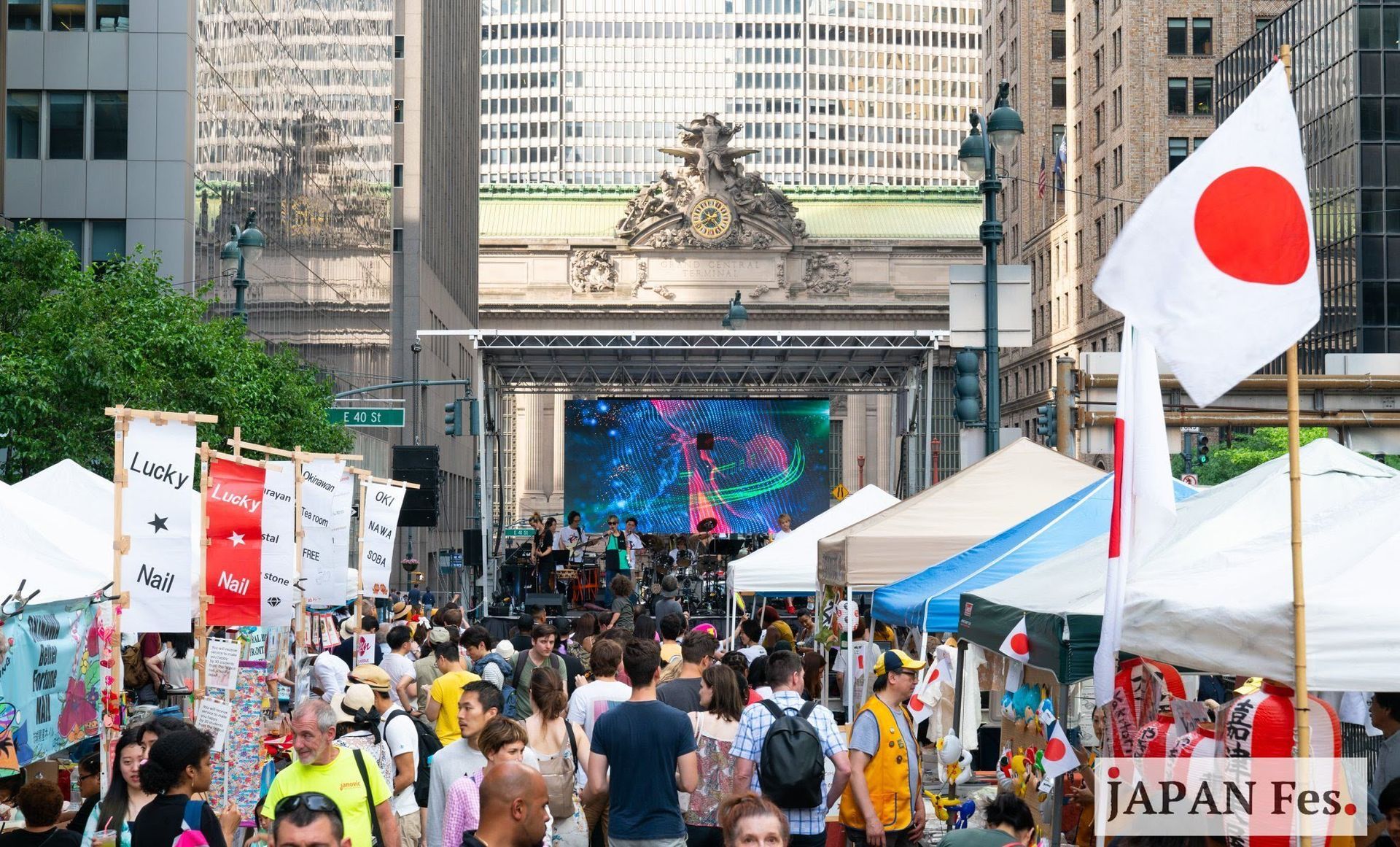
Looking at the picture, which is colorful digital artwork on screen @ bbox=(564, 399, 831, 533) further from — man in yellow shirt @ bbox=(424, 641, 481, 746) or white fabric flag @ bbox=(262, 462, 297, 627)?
man in yellow shirt @ bbox=(424, 641, 481, 746)

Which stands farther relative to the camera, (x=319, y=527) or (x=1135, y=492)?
(x=319, y=527)

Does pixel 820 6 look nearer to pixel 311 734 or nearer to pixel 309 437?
pixel 309 437

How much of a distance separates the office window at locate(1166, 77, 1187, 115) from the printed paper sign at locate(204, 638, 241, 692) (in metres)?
69.4

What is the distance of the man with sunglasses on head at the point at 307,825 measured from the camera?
18.8 feet

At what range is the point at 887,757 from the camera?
9453 millimetres

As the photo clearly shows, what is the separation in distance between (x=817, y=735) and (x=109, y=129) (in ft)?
106

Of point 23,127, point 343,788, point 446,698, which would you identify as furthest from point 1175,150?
point 343,788

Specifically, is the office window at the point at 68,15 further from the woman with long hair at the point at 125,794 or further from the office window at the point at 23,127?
the woman with long hair at the point at 125,794

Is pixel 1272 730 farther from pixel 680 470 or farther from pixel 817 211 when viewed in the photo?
pixel 817 211

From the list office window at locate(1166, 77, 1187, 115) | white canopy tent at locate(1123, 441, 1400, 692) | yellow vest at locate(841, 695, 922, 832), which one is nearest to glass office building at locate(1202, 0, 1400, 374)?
office window at locate(1166, 77, 1187, 115)

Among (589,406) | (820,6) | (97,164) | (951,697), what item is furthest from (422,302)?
(820,6)

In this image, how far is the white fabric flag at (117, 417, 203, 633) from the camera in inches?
483

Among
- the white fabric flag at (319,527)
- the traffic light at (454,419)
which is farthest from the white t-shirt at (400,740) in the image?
the traffic light at (454,419)

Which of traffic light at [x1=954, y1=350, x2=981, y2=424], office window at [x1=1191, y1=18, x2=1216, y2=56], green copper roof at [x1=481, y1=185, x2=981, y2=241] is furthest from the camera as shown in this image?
green copper roof at [x1=481, y1=185, x2=981, y2=241]
